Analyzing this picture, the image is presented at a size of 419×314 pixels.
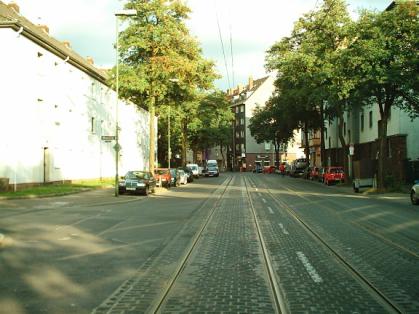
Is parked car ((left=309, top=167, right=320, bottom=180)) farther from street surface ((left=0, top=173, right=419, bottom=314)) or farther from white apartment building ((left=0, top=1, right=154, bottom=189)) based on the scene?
street surface ((left=0, top=173, right=419, bottom=314))

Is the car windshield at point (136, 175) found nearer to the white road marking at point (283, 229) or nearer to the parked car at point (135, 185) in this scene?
the parked car at point (135, 185)

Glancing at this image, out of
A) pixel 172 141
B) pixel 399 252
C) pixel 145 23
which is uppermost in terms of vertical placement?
pixel 145 23

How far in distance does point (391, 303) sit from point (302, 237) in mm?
5802

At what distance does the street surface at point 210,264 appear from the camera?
616cm

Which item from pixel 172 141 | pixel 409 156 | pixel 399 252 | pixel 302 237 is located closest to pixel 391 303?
pixel 399 252

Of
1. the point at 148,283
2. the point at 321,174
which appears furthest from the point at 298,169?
the point at 148,283

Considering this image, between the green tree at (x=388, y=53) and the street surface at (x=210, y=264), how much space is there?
13305 millimetres

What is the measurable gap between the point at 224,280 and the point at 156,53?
2954 centimetres

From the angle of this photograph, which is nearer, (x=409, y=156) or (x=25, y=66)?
(x=25, y=66)

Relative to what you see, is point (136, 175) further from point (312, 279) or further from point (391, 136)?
point (312, 279)

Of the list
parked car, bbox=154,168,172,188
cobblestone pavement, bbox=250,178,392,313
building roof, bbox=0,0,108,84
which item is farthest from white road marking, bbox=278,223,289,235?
parked car, bbox=154,168,172,188

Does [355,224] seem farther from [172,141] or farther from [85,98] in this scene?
[172,141]

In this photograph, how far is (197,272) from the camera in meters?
8.02

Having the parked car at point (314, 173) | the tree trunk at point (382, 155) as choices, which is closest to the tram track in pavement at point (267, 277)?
the tree trunk at point (382, 155)
